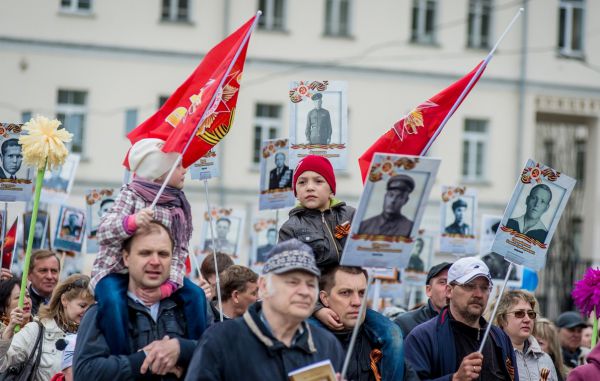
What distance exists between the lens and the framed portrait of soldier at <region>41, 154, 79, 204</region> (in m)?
15.0

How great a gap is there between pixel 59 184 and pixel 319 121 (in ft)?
18.3

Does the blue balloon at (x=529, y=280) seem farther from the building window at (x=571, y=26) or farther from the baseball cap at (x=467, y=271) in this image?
the building window at (x=571, y=26)

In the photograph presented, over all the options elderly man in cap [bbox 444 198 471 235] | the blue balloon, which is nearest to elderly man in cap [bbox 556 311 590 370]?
the blue balloon

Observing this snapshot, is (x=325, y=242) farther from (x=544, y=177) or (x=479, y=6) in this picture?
(x=479, y=6)

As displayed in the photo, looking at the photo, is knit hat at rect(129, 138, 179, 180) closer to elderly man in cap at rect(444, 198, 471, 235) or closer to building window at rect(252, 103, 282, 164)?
elderly man in cap at rect(444, 198, 471, 235)

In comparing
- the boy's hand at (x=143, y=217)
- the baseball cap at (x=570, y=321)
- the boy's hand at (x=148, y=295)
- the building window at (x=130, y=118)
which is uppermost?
the building window at (x=130, y=118)

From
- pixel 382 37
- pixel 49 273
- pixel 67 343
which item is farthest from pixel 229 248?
pixel 382 37

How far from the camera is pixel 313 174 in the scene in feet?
28.4

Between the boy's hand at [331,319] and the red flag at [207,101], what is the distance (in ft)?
4.25

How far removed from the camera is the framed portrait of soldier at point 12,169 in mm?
10656

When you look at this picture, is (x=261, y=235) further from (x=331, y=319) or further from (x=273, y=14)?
(x=273, y=14)

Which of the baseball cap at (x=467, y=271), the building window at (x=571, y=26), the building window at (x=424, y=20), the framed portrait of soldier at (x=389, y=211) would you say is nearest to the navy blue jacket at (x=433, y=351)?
the baseball cap at (x=467, y=271)

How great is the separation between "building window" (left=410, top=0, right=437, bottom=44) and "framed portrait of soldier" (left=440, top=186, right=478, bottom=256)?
17.6 meters

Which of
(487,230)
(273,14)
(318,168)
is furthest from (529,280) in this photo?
(273,14)
